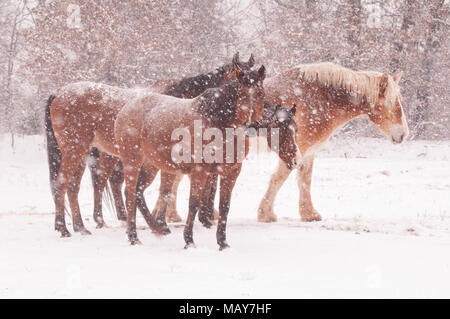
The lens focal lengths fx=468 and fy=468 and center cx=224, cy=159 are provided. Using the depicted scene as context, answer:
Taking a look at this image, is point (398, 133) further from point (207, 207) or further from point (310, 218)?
point (207, 207)

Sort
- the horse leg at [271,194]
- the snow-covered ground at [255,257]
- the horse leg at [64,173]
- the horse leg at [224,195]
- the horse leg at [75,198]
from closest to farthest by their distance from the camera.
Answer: the snow-covered ground at [255,257]
the horse leg at [224,195]
the horse leg at [64,173]
the horse leg at [75,198]
the horse leg at [271,194]

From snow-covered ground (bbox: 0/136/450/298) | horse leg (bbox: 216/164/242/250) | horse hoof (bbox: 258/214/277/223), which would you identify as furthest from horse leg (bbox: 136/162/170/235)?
horse hoof (bbox: 258/214/277/223)

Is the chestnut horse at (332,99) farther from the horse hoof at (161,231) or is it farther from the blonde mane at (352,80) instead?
the horse hoof at (161,231)

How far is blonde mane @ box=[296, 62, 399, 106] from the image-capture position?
275 inches

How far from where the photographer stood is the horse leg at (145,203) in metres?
5.82

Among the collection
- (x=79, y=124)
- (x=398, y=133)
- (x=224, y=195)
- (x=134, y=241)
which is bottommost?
(x=134, y=241)

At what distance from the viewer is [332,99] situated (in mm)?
7137

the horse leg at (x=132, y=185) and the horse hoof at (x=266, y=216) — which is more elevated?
the horse leg at (x=132, y=185)

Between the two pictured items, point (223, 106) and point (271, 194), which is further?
point (271, 194)

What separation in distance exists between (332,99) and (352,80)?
408 mm

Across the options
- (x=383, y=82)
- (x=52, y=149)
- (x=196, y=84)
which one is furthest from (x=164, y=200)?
(x=383, y=82)

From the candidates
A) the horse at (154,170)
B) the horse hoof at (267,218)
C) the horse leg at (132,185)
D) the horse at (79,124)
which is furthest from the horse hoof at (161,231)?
the horse hoof at (267,218)

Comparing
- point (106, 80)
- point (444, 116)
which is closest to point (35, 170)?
point (106, 80)

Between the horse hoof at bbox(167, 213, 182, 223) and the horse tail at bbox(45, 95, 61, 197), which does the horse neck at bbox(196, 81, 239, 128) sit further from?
the horse hoof at bbox(167, 213, 182, 223)
